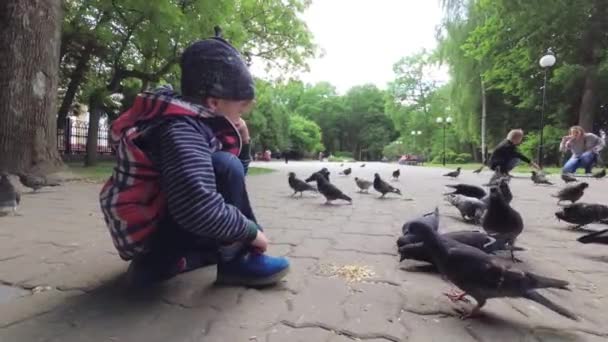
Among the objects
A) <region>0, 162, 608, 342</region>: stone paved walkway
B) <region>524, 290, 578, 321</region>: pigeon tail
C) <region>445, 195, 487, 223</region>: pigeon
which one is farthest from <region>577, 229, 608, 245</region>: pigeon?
<region>445, 195, 487, 223</region>: pigeon

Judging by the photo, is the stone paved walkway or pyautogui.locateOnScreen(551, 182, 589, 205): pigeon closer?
the stone paved walkway

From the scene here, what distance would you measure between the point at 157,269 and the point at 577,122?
2957cm

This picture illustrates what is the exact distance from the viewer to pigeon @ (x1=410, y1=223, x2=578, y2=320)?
161 centimetres

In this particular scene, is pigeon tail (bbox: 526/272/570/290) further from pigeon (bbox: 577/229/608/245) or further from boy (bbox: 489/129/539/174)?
boy (bbox: 489/129/539/174)

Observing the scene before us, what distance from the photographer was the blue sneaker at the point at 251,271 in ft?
6.40

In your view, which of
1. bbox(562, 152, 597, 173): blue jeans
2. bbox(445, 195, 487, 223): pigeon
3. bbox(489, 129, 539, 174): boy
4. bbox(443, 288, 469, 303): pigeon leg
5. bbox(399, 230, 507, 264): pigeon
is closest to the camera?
bbox(443, 288, 469, 303): pigeon leg

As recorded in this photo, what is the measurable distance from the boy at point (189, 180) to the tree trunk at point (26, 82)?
22.9 ft

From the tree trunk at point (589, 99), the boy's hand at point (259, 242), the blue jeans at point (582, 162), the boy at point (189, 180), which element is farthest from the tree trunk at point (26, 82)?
the tree trunk at point (589, 99)

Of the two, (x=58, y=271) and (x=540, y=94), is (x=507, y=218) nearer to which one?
(x=58, y=271)

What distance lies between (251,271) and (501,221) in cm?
188

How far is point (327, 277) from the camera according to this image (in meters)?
2.26

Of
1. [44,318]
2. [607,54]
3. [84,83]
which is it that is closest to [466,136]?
[607,54]

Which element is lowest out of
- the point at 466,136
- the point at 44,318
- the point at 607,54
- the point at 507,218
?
the point at 44,318

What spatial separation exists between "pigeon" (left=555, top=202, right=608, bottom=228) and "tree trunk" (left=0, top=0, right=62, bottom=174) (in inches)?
333
